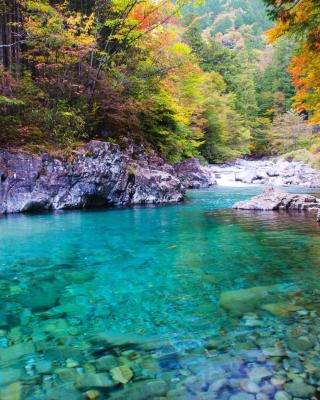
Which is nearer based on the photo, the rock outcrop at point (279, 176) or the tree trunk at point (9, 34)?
the tree trunk at point (9, 34)

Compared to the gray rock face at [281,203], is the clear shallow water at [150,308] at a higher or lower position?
lower

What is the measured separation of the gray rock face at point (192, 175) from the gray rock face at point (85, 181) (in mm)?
9762

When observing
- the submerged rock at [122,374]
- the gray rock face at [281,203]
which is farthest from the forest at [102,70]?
the submerged rock at [122,374]

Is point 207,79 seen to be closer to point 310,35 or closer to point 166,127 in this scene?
point 166,127

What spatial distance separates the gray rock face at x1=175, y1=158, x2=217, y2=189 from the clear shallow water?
18.6 meters

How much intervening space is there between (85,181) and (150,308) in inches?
426

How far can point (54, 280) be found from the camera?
5.73 m

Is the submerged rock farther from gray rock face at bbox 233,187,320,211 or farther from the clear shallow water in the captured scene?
gray rock face at bbox 233,187,320,211

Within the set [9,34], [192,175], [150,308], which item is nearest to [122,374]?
[150,308]

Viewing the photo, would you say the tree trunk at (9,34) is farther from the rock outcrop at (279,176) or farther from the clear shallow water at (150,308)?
the rock outcrop at (279,176)

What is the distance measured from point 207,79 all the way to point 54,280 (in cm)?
3864

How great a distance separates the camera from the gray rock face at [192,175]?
91.7 ft

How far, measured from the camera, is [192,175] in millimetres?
29016

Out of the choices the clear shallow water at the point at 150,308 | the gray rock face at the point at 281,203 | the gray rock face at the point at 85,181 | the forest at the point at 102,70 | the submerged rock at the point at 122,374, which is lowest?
the submerged rock at the point at 122,374
